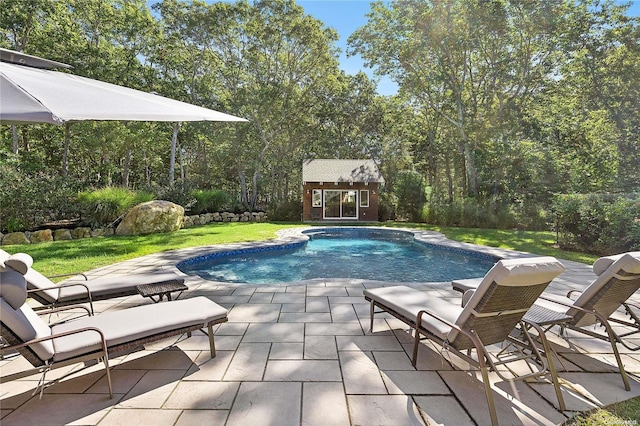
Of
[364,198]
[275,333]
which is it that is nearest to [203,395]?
[275,333]

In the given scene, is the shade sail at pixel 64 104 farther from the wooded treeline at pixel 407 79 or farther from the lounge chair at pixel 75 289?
the wooded treeline at pixel 407 79

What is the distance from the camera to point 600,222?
8164 millimetres

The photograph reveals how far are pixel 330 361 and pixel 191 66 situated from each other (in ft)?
68.7

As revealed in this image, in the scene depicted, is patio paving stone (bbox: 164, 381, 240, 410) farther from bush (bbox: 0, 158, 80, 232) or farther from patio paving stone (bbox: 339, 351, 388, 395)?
bush (bbox: 0, 158, 80, 232)

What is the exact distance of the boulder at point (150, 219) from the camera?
10711mm

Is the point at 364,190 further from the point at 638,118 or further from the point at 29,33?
the point at 29,33

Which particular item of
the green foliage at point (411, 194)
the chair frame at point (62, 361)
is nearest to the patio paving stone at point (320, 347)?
the chair frame at point (62, 361)

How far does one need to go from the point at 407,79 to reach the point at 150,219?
47.6ft

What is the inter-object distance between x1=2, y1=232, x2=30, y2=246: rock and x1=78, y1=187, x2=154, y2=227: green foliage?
5.62ft

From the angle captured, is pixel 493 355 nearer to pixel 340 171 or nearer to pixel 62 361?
pixel 62 361

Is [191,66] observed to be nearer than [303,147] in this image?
Yes

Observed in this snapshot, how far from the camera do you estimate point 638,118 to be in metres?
13.7

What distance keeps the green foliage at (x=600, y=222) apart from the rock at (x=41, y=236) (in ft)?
48.1

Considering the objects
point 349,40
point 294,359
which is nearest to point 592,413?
point 294,359
